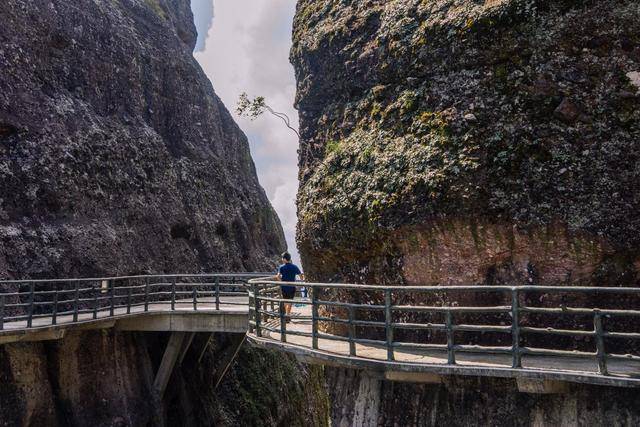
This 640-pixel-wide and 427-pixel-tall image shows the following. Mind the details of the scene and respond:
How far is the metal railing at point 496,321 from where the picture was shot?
6.41 m

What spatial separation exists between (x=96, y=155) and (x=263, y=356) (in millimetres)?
10909

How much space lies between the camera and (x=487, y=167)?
8516 millimetres

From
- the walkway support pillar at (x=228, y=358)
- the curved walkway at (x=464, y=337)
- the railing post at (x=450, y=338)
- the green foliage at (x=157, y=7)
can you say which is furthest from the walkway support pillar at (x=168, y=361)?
the green foliage at (x=157, y=7)

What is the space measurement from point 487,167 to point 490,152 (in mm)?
264

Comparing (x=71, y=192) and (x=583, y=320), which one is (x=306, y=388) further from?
(x=583, y=320)

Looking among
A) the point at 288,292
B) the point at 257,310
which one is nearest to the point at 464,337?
the point at 257,310

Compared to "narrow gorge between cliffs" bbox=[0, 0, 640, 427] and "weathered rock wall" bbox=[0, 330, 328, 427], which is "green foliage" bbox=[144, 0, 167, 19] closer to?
"narrow gorge between cliffs" bbox=[0, 0, 640, 427]

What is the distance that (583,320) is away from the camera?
771 cm

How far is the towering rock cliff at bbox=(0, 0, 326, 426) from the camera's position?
47.5 ft

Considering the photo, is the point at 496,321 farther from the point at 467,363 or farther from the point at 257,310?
the point at 257,310

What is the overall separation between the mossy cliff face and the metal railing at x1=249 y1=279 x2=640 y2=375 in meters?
0.35

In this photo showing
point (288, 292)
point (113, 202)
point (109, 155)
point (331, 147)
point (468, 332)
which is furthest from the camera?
point (109, 155)

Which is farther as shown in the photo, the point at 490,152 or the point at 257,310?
the point at 257,310

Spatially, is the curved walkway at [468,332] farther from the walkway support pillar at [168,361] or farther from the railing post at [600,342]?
the walkway support pillar at [168,361]
